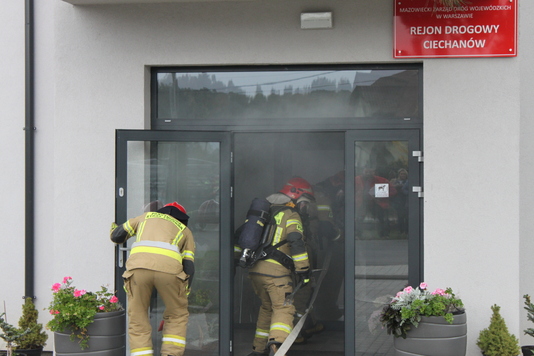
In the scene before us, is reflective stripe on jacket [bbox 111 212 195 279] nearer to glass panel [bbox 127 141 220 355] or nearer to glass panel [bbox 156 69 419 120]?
glass panel [bbox 127 141 220 355]

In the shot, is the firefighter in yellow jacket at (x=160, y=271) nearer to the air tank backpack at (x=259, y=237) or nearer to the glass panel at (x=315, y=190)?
the air tank backpack at (x=259, y=237)

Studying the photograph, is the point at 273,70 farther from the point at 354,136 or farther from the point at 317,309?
the point at 317,309

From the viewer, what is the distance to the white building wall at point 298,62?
5926mm

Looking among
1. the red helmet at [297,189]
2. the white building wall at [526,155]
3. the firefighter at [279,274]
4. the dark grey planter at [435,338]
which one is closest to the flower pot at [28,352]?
the firefighter at [279,274]

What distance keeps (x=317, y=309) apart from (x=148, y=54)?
378 cm

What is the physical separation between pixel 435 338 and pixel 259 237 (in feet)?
6.48

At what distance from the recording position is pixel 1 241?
6.97 m

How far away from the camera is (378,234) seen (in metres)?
6.23

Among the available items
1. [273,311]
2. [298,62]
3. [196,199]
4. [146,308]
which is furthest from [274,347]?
[298,62]

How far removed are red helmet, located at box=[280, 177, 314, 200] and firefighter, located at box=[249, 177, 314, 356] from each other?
16cm

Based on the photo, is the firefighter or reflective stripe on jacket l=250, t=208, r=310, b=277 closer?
the firefighter

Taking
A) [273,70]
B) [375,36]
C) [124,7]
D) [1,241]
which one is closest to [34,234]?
[1,241]

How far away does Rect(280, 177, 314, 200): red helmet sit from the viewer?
703 cm

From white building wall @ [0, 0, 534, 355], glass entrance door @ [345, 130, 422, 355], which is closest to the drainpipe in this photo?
white building wall @ [0, 0, 534, 355]
